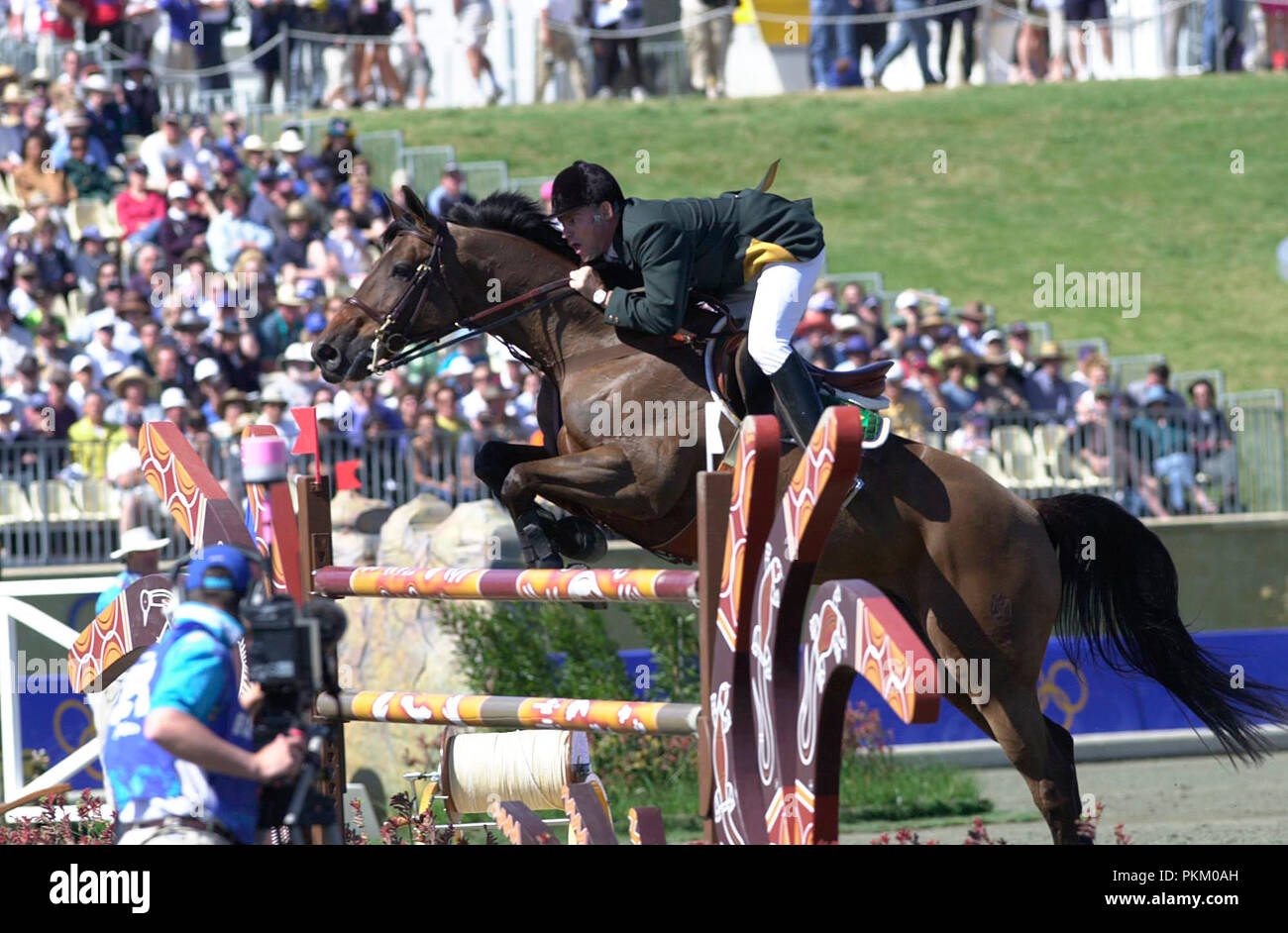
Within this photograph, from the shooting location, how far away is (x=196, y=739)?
4.26m

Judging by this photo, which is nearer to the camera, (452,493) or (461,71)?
(452,493)

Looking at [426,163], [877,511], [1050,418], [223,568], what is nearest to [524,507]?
[877,511]

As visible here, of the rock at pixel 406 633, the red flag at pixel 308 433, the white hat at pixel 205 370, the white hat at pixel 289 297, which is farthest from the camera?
the white hat at pixel 289 297

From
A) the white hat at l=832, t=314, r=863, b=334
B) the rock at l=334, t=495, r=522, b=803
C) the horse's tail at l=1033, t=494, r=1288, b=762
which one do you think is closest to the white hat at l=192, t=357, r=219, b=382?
the rock at l=334, t=495, r=522, b=803

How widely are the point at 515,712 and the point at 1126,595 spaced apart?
270 centimetres

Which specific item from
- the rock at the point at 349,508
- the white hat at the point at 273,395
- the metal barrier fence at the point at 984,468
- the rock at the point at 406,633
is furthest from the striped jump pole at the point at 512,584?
the white hat at the point at 273,395

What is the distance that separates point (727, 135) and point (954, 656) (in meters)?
17.0

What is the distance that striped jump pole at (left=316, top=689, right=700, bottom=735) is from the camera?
5312 mm

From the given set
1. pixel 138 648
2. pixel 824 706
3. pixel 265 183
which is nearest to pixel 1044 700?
pixel 138 648

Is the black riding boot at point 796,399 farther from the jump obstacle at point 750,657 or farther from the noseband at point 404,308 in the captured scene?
the noseband at point 404,308

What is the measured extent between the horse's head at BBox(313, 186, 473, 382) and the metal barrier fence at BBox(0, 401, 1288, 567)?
15.0ft

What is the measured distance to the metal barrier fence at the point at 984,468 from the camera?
40.7 feet

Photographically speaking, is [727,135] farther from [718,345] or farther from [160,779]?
[160,779]

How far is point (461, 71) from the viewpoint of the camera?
23297mm
